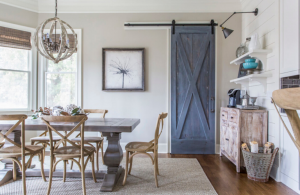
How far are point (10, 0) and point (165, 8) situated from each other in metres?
2.90

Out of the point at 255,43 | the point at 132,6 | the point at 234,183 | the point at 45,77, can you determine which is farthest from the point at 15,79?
the point at 255,43

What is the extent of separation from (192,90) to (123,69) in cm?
140

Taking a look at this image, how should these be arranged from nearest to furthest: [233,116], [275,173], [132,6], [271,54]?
[275,173]
[271,54]
[233,116]
[132,6]

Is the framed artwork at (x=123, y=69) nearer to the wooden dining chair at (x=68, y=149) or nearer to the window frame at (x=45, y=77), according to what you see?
the window frame at (x=45, y=77)

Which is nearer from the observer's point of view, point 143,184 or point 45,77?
point 143,184

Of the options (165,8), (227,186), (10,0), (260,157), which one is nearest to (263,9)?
(165,8)

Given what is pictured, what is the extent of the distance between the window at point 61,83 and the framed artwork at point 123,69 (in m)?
0.64

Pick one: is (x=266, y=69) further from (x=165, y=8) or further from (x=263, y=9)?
(x=165, y=8)

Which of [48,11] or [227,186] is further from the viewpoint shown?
[48,11]

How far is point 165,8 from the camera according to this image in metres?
3.65

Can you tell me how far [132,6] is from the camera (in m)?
3.67

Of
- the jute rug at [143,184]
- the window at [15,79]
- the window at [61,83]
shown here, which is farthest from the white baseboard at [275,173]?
the window at [15,79]

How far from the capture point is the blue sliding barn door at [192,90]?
11.7ft

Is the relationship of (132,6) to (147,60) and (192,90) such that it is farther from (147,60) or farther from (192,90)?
(192,90)
